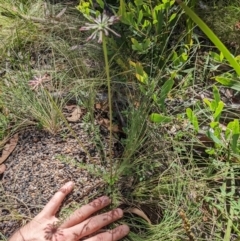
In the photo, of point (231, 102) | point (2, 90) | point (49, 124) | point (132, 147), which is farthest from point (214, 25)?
point (2, 90)

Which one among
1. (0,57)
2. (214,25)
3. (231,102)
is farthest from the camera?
(0,57)

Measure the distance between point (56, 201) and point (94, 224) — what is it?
0.18m

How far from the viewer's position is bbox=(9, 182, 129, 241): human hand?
145 cm

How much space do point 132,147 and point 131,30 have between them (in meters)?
0.51

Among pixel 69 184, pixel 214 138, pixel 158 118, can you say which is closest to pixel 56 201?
pixel 69 184

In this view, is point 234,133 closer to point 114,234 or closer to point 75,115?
point 114,234

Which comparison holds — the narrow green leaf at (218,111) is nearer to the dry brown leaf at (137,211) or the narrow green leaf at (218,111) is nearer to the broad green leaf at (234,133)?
the broad green leaf at (234,133)

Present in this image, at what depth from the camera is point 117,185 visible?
1.58 m

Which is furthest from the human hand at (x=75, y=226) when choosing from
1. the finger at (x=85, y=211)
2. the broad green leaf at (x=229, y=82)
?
the broad green leaf at (x=229, y=82)

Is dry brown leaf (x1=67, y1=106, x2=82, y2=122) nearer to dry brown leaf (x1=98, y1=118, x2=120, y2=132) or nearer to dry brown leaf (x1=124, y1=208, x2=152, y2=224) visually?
dry brown leaf (x1=98, y1=118, x2=120, y2=132)

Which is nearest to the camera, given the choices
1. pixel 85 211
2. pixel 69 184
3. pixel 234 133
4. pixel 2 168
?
pixel 234 133

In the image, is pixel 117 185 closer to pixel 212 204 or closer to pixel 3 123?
pixel 212 204

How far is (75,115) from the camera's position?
1.81m

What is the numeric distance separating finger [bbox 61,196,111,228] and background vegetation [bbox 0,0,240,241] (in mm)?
60
